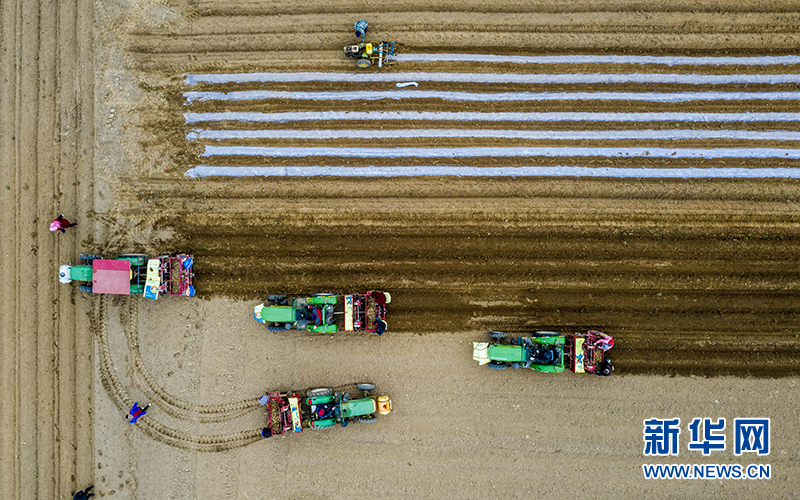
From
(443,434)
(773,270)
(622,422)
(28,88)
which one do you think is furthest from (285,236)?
(773,270)

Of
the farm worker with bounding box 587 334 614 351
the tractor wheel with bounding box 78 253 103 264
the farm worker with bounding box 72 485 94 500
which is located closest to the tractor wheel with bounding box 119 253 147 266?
the tractor wheel with bounding box 78 253 103 264

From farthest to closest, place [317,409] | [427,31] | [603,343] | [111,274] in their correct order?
[427,31] < [317,409] < [603,343] < [111,274]

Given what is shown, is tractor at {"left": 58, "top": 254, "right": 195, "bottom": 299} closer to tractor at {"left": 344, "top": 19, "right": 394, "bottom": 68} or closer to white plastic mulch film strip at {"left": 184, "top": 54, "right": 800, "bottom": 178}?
white plastic mulch film strip at {"left": 184, "top": 54, "right": 800, "bottom": 178}

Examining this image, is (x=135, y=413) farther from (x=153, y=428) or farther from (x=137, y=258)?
(x=137, y=258)

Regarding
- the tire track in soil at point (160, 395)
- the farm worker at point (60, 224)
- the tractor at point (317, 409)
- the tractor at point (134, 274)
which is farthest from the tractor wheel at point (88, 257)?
the tractor at point (317, 409)

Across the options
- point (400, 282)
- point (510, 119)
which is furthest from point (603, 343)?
point (510, 119)

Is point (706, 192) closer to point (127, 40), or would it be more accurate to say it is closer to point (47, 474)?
point (127, 40)
